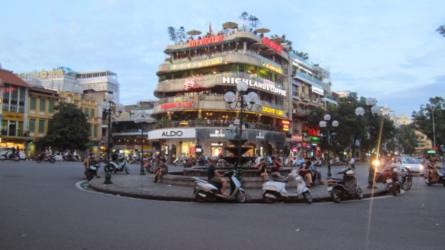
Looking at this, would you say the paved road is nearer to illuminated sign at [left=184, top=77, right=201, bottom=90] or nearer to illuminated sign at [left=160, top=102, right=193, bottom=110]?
illuminated sign at [left=160, top=102, right=193, bottom=110]

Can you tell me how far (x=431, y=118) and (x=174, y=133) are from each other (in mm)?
54713

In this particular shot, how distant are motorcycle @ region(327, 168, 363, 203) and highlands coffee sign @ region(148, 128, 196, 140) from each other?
39.6 m

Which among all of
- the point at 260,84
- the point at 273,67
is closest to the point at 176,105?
the point at 260,84

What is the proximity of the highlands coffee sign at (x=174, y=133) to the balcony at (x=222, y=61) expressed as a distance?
9.89 m

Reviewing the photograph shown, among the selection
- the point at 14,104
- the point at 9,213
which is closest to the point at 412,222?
the point at 9,213

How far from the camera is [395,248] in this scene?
676 centimetres

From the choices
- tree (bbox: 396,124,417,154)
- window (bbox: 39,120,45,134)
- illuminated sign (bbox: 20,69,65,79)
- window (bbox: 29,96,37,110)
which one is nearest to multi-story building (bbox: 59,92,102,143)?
window (bbox: 39,120,45,134)

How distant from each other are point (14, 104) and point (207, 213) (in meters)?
55.2

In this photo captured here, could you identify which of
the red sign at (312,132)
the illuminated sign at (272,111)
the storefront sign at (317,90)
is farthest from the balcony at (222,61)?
the red sign at (312,132)

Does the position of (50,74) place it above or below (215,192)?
above

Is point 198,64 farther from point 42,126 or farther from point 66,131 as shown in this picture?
point 42,126

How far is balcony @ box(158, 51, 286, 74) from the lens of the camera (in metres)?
54.8

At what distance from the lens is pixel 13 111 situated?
2232 inches

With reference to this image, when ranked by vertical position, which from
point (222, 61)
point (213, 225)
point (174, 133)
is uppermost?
point (222, 61)
